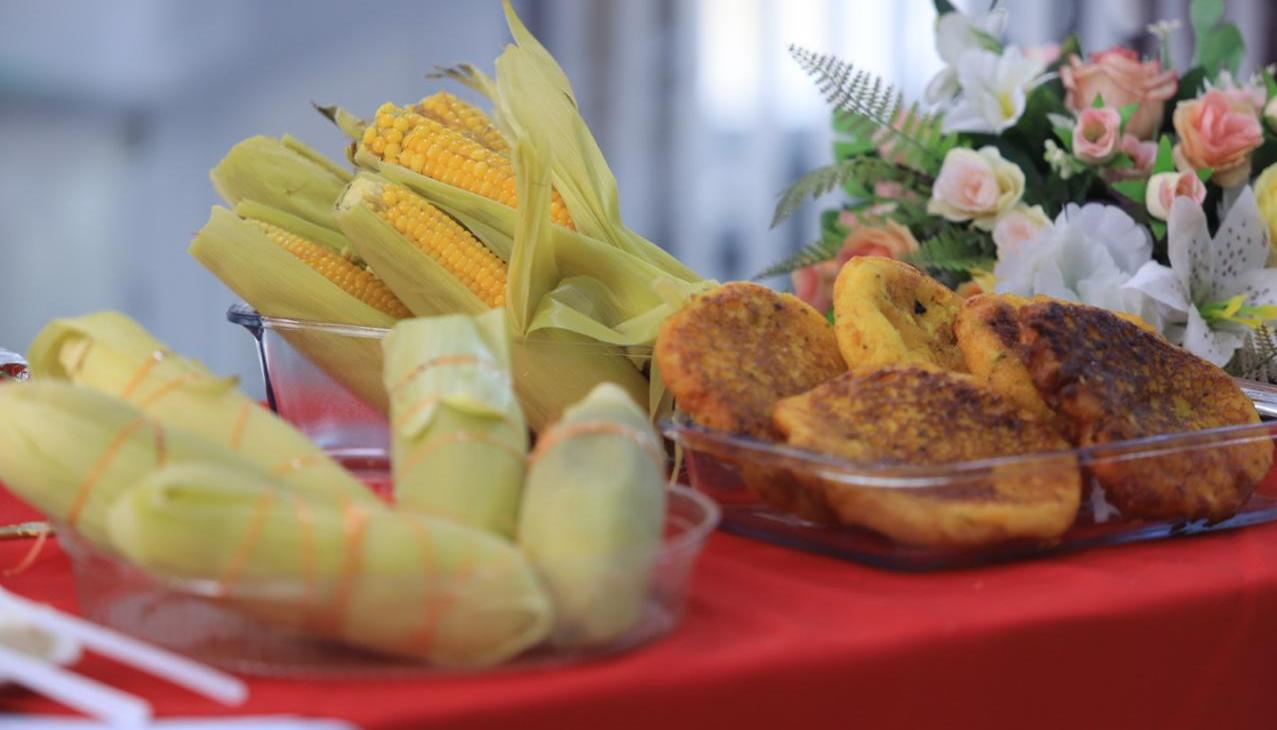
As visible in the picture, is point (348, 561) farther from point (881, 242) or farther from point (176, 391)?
point (881, 242)

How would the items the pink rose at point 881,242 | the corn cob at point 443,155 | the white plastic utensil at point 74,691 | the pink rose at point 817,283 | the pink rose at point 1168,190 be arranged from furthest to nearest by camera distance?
the pink rose at point 817,283, the pink rose at point 881,242, the pink rose at point 1168,190, the corn cob at point 443,155, the white plastic utensil at point 74,691

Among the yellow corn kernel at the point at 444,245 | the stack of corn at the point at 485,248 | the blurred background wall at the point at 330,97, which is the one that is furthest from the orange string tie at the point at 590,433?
the blurred background wall at the point at 330,97

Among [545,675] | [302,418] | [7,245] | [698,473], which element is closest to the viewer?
[545,675]

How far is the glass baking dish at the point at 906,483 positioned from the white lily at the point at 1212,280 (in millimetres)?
342

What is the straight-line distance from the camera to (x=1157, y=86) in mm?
1404

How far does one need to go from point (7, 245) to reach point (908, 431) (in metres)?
3.65

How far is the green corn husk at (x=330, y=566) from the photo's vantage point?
488mm

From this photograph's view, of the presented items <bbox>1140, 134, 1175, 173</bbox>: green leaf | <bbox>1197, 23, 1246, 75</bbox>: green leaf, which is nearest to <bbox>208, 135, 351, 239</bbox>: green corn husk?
<bbox>1140, 134, 1175, 173</bbox>: green leaf

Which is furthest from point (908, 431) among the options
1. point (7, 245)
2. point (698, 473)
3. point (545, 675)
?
point (7, 245)

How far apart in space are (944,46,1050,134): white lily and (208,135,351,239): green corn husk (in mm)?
677

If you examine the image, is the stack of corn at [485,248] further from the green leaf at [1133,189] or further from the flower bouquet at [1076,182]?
the green leaf at [1133,189]

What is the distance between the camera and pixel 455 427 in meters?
0.60

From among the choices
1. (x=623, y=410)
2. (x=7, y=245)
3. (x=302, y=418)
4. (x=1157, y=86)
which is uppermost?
(x=1157, y=86)

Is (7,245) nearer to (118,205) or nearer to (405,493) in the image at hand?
(118,205)
